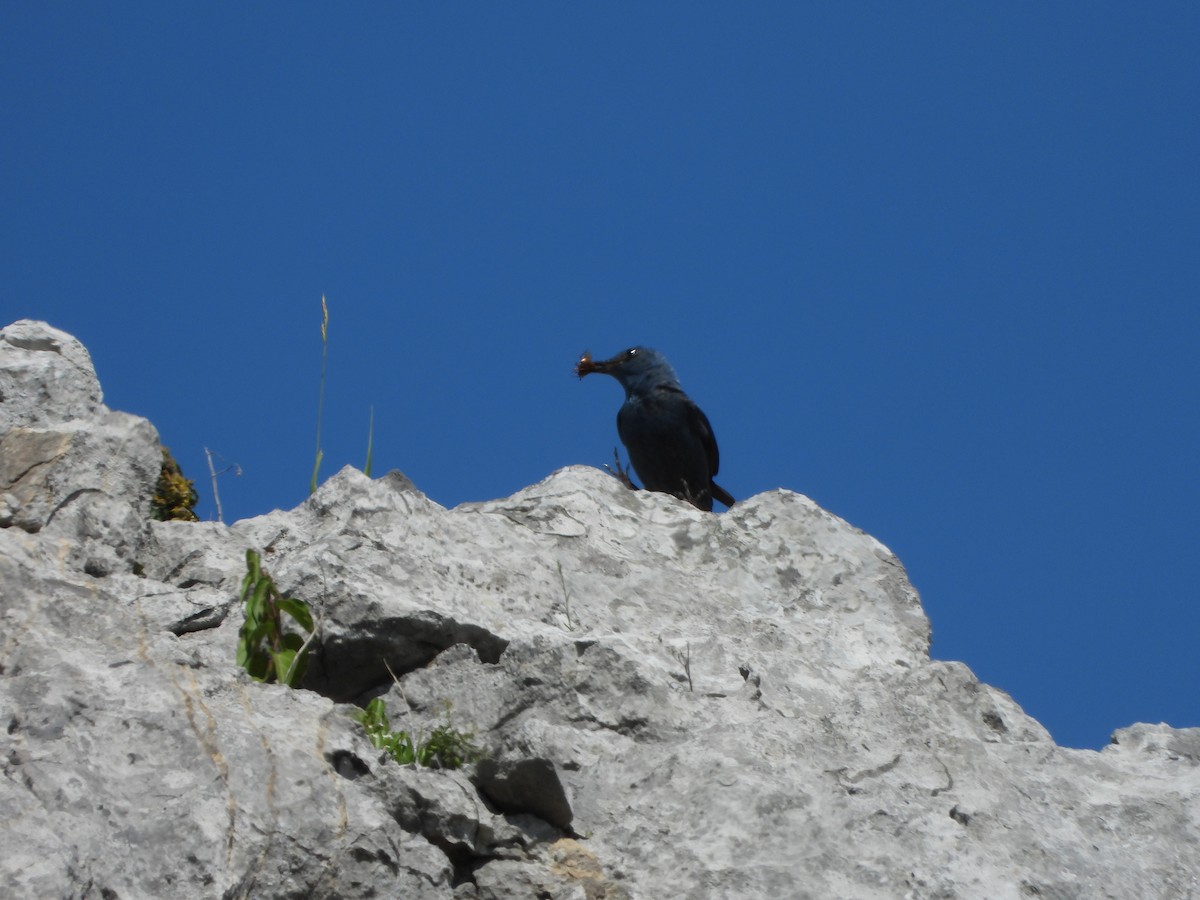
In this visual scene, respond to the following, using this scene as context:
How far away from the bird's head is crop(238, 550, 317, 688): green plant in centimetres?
689

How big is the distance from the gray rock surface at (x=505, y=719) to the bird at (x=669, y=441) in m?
4.55

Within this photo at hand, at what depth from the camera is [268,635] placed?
4.23 m

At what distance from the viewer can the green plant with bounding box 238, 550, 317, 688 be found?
13.7 feet

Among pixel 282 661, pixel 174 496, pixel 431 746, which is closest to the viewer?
pixel 431 746

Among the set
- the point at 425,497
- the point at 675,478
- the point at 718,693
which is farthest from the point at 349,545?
the point at 675,478

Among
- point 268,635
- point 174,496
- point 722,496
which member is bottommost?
point 268,635

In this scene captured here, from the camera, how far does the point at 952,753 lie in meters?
4.52

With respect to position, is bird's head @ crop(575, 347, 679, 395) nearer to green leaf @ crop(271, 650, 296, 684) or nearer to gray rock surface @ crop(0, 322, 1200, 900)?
gray rock surface @ crop(0, 322, 1200, 900)

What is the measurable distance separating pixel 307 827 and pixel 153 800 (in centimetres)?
36

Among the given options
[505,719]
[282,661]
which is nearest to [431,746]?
[505,719]

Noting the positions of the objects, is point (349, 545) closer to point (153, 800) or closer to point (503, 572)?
point (503, 572)

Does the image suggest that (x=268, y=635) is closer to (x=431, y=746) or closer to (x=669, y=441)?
(x=431, y=746)

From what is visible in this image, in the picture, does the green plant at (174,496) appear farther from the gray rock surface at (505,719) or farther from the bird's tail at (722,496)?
the bird's tail at (722,496)

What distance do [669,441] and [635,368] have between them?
1.01 metres
